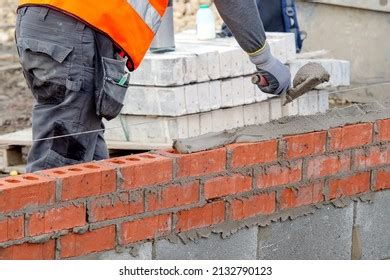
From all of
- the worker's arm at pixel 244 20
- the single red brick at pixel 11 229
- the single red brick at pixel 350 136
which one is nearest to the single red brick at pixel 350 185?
the single red brick at pixel 350 136

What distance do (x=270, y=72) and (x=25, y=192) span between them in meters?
1.29

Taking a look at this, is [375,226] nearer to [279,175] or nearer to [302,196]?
[302,196]

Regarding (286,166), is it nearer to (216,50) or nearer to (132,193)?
(132,193)

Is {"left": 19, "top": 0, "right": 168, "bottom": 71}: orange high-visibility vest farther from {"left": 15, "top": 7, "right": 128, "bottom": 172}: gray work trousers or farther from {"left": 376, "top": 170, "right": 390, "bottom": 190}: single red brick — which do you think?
{"left": 376, "top": 170, "right": 390, "bottom": 190}: single red brick

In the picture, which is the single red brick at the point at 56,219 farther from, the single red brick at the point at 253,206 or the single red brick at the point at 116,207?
the single red brick at the point at 253,206

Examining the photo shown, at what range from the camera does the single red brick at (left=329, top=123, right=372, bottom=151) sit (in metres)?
4.68

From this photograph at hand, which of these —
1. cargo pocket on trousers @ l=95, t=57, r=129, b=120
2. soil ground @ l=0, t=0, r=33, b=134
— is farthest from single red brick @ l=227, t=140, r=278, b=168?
soil ground @ l=0, t=0, r=33, b=134

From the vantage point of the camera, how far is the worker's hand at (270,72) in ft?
14.5

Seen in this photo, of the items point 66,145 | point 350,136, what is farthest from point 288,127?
point 66,145

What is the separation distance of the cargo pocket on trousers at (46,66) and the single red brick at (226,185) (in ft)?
2.24

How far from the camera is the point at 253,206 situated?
442cm

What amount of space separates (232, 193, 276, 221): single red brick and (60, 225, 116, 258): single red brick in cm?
61

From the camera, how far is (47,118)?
438 cm
